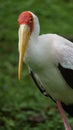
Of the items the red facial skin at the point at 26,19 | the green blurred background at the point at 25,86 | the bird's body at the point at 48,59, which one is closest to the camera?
the red facial skin at the point at 26,19

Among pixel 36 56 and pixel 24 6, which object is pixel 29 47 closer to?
pixel 36 56

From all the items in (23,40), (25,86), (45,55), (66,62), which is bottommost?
(25,86)

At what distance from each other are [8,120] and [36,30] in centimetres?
162

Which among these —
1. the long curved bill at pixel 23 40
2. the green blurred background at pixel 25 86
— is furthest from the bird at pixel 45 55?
the green blurred background at pixel 25 86

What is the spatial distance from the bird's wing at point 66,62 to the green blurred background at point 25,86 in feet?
3.19

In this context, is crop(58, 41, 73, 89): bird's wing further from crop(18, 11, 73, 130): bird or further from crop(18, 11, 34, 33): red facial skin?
crop(18, 11, 34, 33): red facial skin

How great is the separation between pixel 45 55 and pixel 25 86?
11.6 feet

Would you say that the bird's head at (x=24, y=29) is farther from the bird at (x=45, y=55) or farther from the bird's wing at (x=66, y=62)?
the bird's wing at (x=66, y=62)

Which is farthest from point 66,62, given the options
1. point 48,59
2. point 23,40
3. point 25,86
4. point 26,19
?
point 25,86

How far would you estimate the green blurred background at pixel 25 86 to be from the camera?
29.3 feet

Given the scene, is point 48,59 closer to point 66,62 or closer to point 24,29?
point 66,62

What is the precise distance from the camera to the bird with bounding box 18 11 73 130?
7.36m

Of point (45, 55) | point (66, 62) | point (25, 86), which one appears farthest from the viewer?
point (25, 86)

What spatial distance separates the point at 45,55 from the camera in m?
7.48
